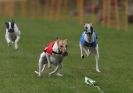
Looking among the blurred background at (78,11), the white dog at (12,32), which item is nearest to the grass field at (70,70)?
the white dog at (12,32)

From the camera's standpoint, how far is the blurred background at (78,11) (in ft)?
121

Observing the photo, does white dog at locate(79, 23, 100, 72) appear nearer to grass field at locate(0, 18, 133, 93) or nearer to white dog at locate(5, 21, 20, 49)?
grass field at locate(0, 18, 133, 93)

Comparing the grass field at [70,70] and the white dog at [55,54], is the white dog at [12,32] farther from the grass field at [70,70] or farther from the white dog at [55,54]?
the white dog at [55,54]

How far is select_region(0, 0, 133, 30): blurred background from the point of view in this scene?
121 feet

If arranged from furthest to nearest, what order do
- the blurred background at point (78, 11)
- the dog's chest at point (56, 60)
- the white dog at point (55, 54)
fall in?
1. the blurred background at point (78, 11)
2. the dog's chest at point (56, 60)
3. the white dog at point (55, 54)

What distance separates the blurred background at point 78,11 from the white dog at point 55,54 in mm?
19618

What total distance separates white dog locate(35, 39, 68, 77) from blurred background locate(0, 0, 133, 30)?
19618mm

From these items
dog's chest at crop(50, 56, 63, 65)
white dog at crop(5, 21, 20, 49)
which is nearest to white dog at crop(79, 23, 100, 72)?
dog's chest at crop(50, 56, 63, 65)

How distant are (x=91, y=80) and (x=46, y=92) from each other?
1.83m

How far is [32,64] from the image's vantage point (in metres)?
17.1

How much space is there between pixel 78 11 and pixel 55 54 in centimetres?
2953

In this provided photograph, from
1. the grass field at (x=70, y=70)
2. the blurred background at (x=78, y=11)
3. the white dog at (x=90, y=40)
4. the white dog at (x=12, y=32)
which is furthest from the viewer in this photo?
the blurred background at (x=78, y=11)

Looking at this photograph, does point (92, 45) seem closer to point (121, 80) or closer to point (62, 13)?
point (121, 80)

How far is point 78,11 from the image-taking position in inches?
1702
